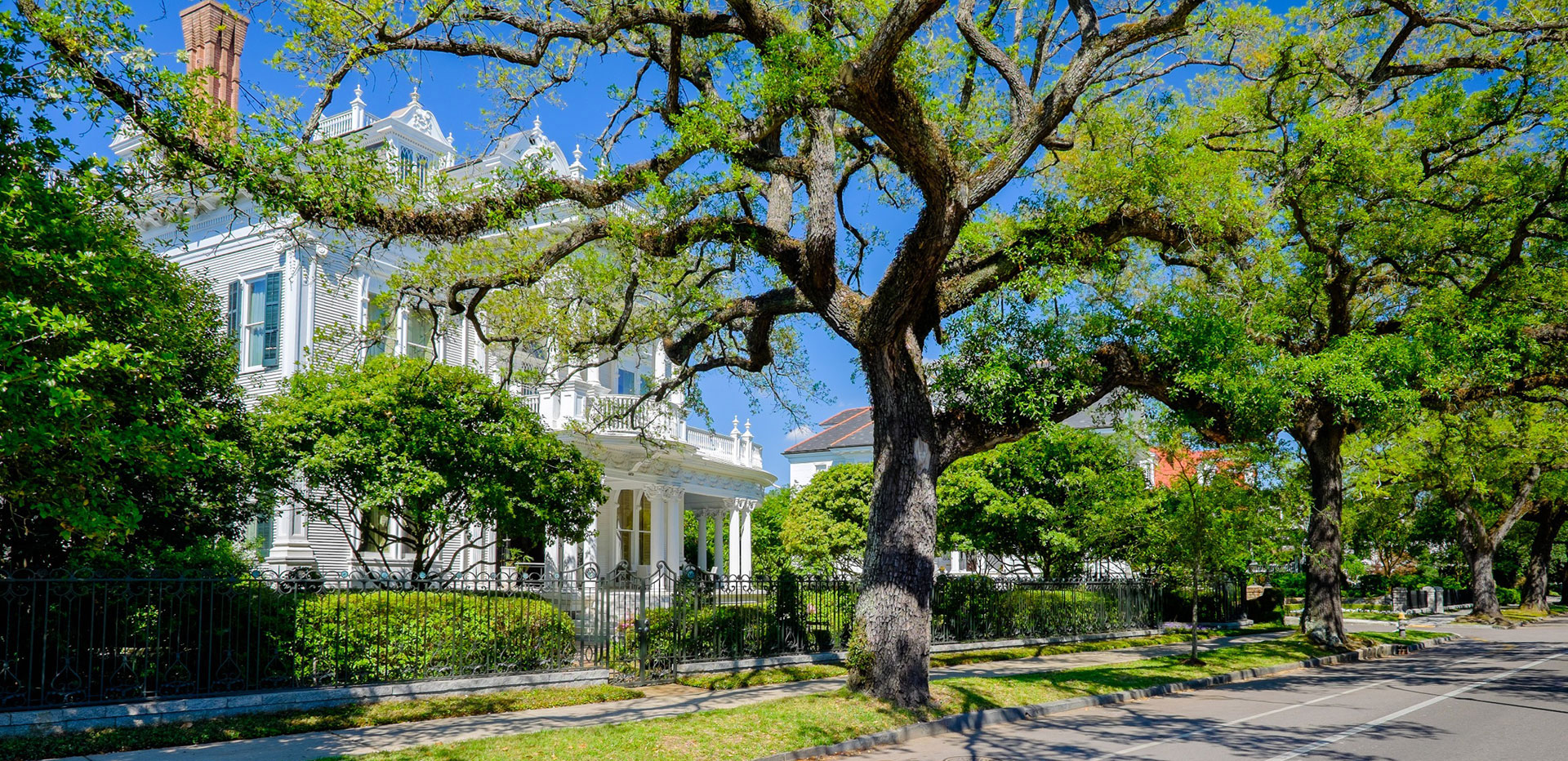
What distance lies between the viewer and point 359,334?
18.3m

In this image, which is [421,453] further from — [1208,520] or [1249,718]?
[1208,520]

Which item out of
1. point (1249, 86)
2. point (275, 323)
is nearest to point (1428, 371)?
point (1249, 86)

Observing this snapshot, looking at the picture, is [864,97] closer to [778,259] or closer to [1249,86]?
[778,259]

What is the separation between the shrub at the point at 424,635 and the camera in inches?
483

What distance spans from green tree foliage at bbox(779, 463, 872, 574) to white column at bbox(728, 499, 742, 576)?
3.99 m

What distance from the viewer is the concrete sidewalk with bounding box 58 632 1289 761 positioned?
9.35 metres

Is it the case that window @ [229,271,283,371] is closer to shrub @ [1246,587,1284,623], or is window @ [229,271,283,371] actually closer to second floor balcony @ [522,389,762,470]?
second floor balcony @ [522,389,762,470]

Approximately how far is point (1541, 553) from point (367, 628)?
160 feet

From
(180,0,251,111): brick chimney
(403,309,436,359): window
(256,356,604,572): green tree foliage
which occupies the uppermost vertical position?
(180,0,251,111): brick chimney

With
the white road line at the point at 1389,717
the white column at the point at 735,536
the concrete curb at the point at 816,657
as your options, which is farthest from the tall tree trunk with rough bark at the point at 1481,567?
the white column at the point at 735,536

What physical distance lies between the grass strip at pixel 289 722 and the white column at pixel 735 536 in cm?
1838

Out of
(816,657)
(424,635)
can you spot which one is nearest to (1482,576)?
(816,657)

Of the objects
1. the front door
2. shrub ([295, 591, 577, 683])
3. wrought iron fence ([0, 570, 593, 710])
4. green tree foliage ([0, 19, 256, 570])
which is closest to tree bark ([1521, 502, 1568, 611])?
the front door

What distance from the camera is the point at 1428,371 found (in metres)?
17.3
